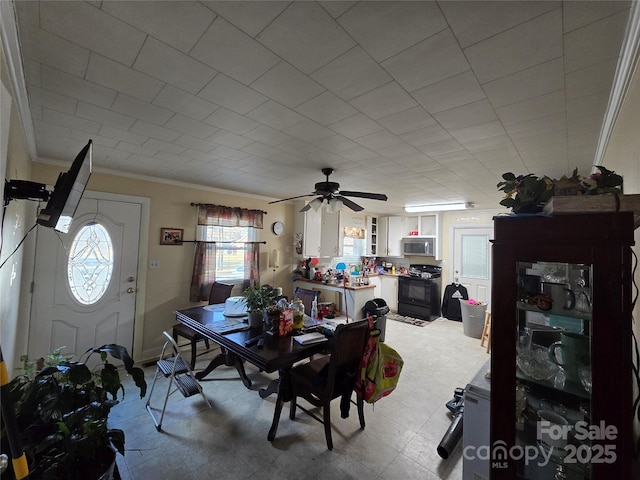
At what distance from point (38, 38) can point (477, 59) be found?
1898mm

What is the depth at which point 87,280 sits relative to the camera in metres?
3.09

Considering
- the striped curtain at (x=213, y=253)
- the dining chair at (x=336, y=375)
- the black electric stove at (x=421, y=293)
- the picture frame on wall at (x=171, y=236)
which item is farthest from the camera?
the black electric stove at (x=421, y=293)

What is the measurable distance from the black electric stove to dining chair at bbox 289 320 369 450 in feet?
12.4

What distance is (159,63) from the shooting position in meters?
1.29

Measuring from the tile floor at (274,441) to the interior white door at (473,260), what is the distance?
2830mm

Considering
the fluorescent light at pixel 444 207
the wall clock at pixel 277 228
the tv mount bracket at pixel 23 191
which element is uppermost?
the fluorescent light at pixel 444 207

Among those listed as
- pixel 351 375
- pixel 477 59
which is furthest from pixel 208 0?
pixel 351 375

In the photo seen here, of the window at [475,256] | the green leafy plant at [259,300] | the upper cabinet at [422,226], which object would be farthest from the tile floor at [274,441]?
the upper cabinet at [422,226]

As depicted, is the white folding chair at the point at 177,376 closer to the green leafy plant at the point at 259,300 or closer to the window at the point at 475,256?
the green leafy plant at the point at 259,300

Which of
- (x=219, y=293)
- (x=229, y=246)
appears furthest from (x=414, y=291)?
(x=219, y=293)

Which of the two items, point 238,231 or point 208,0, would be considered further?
point 238,231

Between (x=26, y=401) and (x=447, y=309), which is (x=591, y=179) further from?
(x=447, y=309)

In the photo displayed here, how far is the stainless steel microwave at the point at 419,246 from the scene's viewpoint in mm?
5977

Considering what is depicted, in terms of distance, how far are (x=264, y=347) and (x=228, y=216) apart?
260 cm
